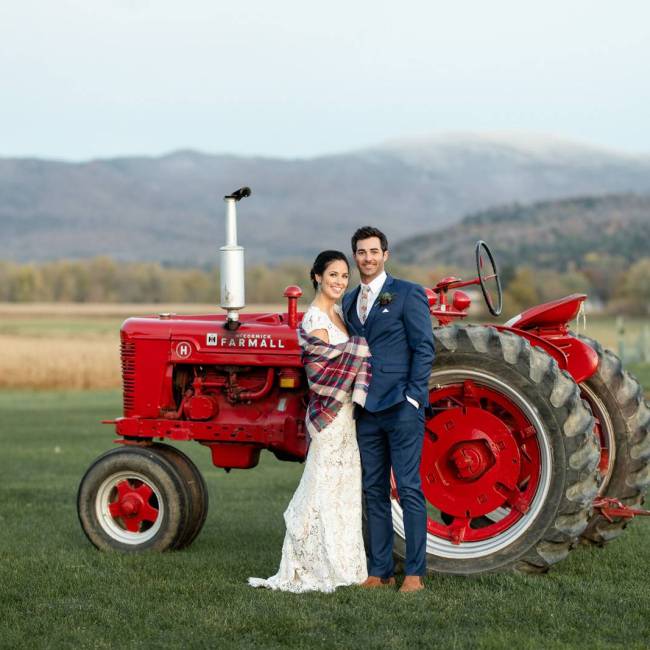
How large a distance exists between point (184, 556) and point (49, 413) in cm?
1469

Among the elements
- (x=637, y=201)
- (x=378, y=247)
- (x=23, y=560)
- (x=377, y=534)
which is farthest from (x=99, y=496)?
(x=637, y=201)

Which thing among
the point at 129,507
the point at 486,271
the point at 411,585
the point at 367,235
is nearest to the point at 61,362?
the point at 129,507

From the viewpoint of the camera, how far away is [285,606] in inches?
225

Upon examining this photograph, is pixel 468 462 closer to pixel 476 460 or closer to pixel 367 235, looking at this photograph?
pixel 476 460

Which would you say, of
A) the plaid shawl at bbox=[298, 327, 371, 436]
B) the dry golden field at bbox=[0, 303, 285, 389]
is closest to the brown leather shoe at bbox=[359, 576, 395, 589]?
the plaid shawl at bbox=[298, 327, 371, 436]

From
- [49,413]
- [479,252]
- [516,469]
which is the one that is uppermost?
[479,252]

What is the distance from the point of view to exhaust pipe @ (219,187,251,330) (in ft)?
23.1

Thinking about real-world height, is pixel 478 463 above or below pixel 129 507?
above

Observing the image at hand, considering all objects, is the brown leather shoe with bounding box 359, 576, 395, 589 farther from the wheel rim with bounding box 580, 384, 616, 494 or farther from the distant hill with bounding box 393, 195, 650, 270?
the distant hill with bounding box 393, 195, 650, 270

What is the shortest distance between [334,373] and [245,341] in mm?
1166

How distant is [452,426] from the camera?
6633 mm

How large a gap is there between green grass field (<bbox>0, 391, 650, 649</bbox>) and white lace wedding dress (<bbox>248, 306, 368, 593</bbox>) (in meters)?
0.20

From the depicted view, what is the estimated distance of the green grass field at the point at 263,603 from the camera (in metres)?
5.17

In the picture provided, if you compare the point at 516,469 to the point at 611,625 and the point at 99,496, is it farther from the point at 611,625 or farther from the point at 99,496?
the point at 99,496
